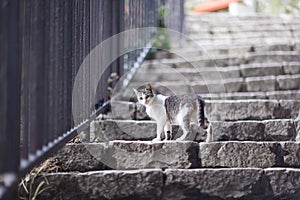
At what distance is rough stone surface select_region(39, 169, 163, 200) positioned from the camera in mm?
2535

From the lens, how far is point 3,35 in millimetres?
1612

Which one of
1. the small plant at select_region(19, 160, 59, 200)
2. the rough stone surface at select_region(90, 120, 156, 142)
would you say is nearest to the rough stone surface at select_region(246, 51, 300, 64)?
the rough stone surface at select_region(90, 120, 156, 142)

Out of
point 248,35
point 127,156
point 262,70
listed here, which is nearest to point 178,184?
point 127,156

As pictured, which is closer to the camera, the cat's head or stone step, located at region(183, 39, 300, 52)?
the cat's head

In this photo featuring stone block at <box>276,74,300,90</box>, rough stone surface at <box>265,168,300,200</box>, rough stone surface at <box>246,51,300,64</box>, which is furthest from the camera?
rough stone surface at <box>246,51,300,64</box>

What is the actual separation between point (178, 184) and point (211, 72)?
2.98m

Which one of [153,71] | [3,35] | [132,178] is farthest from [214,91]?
[3,35]

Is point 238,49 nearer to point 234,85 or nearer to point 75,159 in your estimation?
point 234,85

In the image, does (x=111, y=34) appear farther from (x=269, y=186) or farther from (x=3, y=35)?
(x=3, y=35)

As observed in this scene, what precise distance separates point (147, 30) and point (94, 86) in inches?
97.7

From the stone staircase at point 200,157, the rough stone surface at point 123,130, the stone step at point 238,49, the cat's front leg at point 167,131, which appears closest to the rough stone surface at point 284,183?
the stone staircase at point 200,157

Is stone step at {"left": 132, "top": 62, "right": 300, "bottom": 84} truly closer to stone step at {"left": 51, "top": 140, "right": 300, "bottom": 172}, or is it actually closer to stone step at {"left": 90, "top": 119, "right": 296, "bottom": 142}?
stone step at {"left": 90, "top": 119, "right": 296, "bottom": 142}

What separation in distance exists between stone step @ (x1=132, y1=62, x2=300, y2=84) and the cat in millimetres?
2552

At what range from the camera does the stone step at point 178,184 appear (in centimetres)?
254
